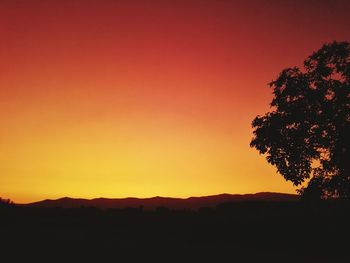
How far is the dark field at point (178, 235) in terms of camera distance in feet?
67.1

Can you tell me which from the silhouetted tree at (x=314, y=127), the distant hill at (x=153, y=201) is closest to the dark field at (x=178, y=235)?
the silhouetted tree at (x=314, y=127)

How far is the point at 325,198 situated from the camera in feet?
88.1

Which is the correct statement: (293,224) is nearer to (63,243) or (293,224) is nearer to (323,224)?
(323,224)

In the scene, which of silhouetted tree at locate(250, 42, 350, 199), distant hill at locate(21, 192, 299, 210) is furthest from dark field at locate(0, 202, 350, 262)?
distant hill at locate(21, 192, 299, 210)

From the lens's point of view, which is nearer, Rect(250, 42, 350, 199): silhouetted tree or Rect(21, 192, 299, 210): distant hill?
Rect(250, 42, 350, 199): silhouetted tree

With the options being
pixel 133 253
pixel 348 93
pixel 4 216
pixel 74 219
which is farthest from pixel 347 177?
pixel 4 216

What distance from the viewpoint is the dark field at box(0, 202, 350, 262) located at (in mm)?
20438

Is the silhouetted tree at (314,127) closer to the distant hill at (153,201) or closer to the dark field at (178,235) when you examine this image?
the dark field at (178,235)

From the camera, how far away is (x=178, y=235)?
93.9 feet

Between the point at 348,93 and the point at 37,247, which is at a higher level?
the point at 348,93

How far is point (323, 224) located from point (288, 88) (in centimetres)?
1127

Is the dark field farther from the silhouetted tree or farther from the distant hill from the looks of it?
the distant hill

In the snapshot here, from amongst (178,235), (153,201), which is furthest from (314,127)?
(153,201)

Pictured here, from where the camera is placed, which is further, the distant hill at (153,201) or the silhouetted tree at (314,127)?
the distant hill at (153,201)
